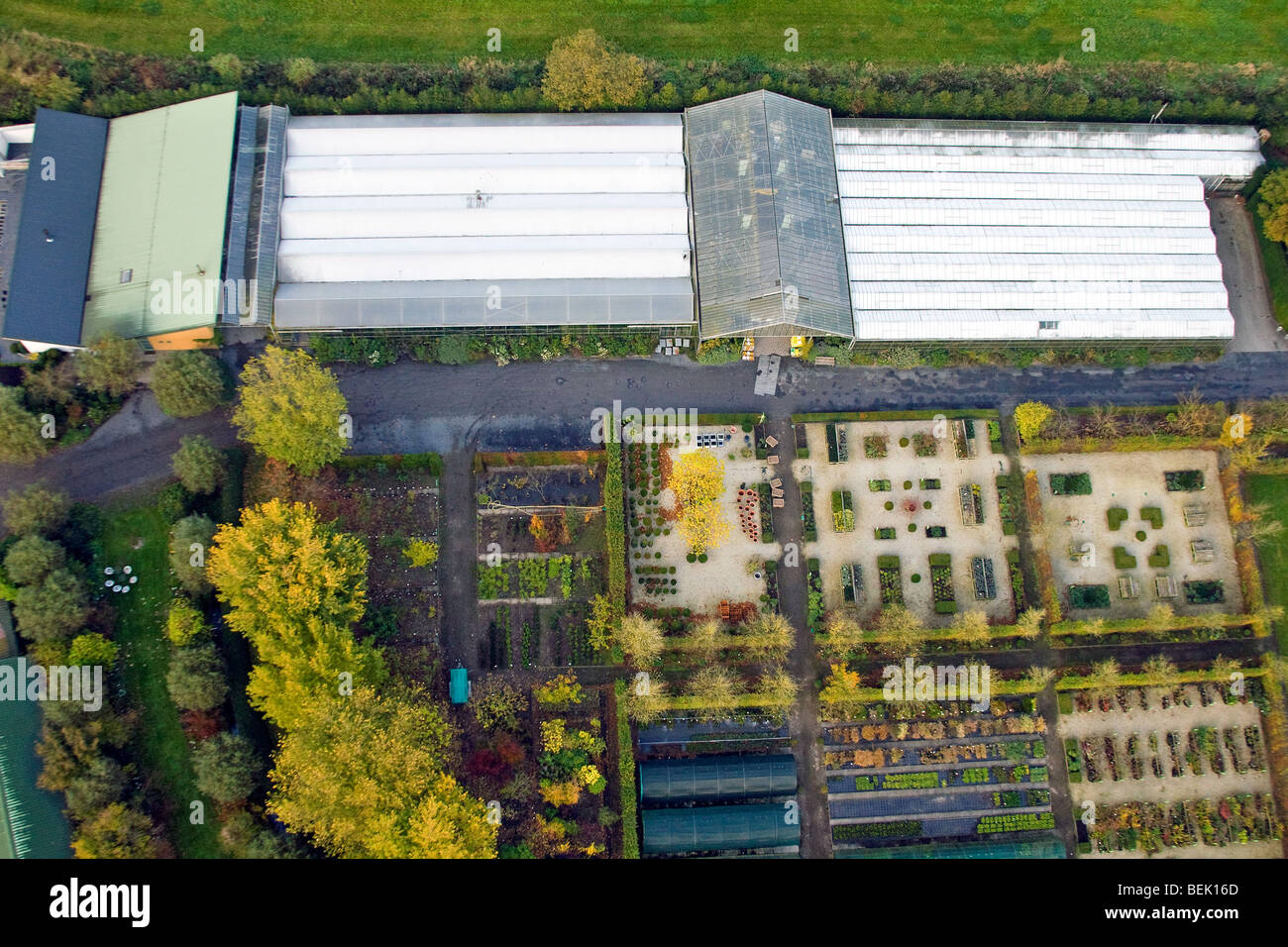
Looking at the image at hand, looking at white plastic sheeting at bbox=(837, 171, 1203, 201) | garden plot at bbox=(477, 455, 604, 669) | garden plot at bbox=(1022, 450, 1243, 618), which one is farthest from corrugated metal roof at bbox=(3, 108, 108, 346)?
garden plot at bbox=(1022, 450, 1243, 618)

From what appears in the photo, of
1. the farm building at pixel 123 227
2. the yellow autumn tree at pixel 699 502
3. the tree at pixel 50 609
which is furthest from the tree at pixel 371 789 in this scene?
the farm building at pixel 123 227

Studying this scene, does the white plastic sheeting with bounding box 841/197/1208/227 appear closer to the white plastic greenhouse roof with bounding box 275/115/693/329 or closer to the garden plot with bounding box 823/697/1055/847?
the white plastic greenhouse roof with bounding box 275/115/693/329

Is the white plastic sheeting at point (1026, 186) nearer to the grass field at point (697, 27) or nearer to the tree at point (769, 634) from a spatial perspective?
the grass field at point (697, 27)

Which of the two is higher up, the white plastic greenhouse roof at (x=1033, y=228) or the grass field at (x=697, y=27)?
the grass field at (x=697, y=27)

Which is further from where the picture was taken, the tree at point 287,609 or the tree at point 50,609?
the tree at point 50,609

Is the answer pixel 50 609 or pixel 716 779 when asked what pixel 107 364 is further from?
pixel 716 779

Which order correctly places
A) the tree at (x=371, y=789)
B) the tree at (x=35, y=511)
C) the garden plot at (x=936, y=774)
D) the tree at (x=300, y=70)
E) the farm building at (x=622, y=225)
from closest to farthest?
1. the tree at (x=371, y=789)
2. the tree at (x=35, y=511)
3. the garden plot at (x=936, y=774)
4. the farm building at (x=622, y=225)
5. the tree at (x=300, y=70)
